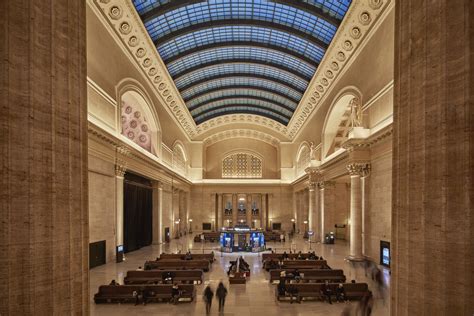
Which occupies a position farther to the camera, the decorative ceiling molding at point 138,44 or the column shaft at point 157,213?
the column shaft at point 157,213

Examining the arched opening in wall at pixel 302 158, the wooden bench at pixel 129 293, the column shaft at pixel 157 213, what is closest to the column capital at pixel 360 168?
the wooden bench at pixel 129 293

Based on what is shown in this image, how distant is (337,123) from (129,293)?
21.6 meters

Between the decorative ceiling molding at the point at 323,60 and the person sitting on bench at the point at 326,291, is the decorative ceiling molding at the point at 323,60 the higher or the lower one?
the higher one

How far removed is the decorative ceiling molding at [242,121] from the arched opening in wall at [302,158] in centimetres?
A: 444

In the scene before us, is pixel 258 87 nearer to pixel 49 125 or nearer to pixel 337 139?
pixel 337 139

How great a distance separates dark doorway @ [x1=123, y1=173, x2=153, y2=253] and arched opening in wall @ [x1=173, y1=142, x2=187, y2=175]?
311 inches

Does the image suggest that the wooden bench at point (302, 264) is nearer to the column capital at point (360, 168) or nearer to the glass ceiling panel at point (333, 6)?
the column capital at point (360, 168)

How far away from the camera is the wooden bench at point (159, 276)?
46.1 feet

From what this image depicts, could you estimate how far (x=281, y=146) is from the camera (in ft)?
160

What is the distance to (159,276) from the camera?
48.6 ft

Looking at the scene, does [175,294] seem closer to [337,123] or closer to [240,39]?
[337,123]

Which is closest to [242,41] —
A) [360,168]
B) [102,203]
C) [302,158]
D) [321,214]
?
[360,168]

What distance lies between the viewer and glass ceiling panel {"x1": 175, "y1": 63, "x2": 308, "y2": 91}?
3330cm

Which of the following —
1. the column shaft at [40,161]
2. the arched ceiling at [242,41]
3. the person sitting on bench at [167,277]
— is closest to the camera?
the column shaft at [40,161]
